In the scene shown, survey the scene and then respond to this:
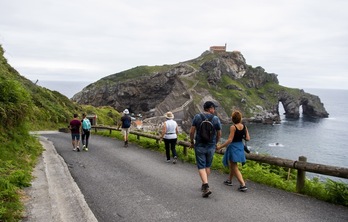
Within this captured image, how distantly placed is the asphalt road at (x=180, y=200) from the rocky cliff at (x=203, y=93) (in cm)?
8910

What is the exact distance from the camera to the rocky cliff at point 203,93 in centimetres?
11719

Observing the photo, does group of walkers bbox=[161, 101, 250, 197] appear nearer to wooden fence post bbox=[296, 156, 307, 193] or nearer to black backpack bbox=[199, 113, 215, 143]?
black backpack bbox=[199, 113, 215, 143]

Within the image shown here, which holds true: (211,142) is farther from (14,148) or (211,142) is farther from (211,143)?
(14,148)

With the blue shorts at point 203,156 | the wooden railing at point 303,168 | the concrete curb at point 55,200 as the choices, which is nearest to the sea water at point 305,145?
the wooden railing at point 303,168

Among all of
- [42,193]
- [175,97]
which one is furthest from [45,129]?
[175,97]

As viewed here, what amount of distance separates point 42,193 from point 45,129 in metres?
31.2

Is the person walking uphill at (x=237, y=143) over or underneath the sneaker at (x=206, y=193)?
over

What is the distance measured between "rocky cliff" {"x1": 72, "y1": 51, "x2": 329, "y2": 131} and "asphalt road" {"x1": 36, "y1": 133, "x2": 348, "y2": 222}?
89103mm

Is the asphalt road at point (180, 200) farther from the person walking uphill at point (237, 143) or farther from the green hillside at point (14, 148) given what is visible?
the green hillside at point (14, 148)

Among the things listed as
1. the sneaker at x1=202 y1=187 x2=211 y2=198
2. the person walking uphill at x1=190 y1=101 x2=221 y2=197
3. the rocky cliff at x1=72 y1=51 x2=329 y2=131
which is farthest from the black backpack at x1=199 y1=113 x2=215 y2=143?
the rocky cliff at x1=72 y1=51 x2=329 y2=131

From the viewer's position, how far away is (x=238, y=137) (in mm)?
7703

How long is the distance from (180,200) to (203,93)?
119m

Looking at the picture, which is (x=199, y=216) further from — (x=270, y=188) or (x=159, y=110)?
(x=159, y=110)

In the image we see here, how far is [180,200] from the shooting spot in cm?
702
